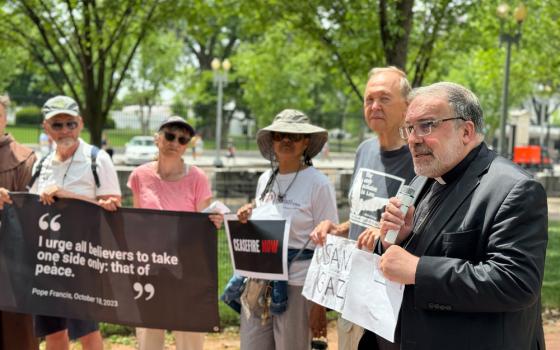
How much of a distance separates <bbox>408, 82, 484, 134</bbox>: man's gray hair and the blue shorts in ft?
11.1

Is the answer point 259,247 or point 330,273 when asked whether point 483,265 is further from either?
point 259,247

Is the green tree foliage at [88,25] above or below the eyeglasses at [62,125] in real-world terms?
above

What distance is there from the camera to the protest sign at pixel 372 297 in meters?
3.00

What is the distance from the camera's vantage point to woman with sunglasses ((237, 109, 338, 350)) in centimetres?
455

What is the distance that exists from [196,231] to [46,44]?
10094 mm

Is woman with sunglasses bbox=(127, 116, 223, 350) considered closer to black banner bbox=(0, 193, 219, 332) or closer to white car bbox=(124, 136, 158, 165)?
black banner bbox=(0, 193, 219, 332)

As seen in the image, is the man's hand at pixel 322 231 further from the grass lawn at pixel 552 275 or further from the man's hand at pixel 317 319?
the grass lawn at pixel 552 275

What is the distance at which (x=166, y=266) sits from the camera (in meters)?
5.05

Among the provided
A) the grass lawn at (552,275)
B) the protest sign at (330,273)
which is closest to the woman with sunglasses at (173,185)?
the protest sign at (330,273)

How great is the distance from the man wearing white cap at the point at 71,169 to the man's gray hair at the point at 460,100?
292 centimetres

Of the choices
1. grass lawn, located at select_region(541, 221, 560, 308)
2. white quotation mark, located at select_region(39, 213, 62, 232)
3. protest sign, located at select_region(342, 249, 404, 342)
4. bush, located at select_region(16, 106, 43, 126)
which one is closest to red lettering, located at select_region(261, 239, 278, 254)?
protest sign, located at select_region(342, 249, 404, 342)

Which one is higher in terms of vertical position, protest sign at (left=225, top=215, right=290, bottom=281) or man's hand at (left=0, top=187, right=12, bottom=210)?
man's hand at (left=0, top=187, right=12, bottom=210)

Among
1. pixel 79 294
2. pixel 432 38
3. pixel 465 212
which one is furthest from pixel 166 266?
pixel 432 38

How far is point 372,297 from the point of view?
10.5ft
